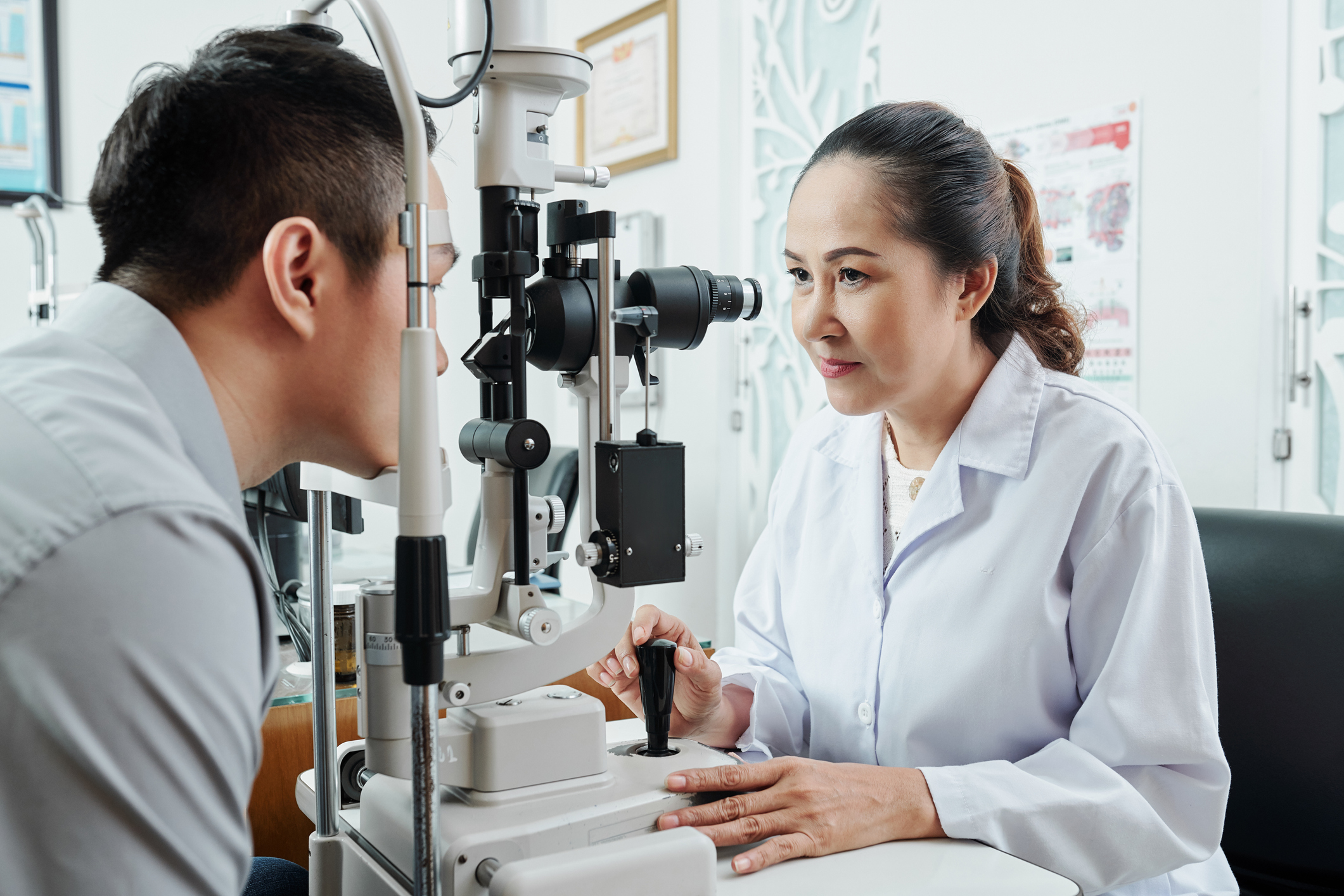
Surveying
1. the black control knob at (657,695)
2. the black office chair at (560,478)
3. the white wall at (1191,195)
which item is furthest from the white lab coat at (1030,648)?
the black office chair at (560,478)

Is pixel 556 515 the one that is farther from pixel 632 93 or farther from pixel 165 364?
pixel 632 93

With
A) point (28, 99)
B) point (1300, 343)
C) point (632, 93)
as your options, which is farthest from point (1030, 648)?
point (28, 99)

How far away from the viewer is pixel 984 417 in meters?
1.16

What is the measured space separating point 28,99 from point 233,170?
10.0 ft

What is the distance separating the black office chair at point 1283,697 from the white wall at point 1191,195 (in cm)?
79

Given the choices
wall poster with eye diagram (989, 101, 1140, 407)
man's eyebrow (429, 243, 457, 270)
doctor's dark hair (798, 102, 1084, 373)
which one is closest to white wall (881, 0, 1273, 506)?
wall poster with eye diagram (989, 101, 1140, 407)

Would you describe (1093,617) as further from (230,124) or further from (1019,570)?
(230,124)

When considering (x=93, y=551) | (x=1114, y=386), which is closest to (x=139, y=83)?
(x=93, y=551)

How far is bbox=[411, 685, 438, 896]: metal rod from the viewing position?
0.59 m

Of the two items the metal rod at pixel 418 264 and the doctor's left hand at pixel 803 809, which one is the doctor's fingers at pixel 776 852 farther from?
the metal rod at pixel 418 264

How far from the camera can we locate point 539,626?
0.74 m

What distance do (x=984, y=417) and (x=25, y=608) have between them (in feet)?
3.18

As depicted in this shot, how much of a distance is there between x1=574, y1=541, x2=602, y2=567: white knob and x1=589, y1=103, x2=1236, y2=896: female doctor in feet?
0.65

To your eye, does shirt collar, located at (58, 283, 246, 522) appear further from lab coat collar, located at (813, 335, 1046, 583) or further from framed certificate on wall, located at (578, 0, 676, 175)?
framed certificate on wall, located at (578, 0, 676, 175)
